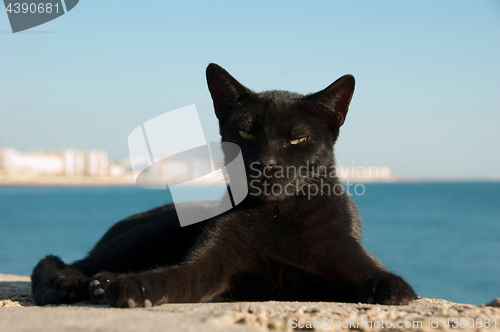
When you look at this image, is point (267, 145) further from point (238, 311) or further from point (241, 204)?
point (238, 311)

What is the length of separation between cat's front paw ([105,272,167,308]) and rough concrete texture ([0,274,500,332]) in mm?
93

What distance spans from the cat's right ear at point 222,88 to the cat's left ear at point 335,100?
520mm

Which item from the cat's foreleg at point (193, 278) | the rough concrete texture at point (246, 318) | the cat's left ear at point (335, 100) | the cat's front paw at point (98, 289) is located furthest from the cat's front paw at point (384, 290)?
the cat's front paw at point (98, 289)

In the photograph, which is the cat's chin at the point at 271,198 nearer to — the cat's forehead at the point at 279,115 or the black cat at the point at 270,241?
the black cat at the point at 270,241

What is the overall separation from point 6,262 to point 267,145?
1653 centimetres

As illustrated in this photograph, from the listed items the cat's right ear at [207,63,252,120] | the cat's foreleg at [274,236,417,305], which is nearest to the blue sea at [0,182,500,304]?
the cat's foreleg at [274,236,417,305]

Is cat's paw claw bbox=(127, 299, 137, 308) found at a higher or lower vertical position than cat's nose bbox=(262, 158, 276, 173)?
lower

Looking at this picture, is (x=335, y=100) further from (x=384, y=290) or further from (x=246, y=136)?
(x=384, y=290)

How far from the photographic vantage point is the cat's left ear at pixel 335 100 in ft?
10.6

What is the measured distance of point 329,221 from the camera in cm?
307

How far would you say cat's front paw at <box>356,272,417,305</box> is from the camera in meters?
2.50

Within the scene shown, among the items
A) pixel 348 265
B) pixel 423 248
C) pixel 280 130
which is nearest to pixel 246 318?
pixel 348 265

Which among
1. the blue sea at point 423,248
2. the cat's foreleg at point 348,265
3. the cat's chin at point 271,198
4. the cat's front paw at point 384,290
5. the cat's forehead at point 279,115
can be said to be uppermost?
the cat's forehead at point 279,115

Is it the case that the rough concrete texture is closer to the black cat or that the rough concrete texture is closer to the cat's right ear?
the black cat
